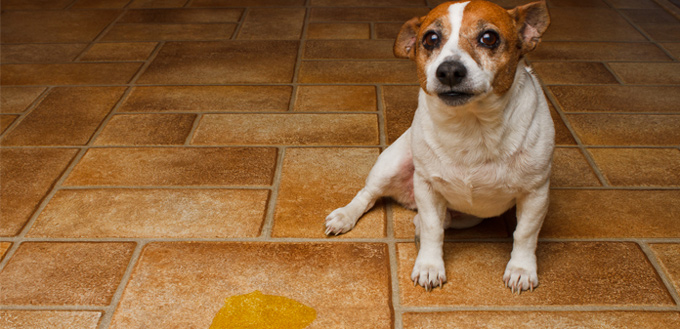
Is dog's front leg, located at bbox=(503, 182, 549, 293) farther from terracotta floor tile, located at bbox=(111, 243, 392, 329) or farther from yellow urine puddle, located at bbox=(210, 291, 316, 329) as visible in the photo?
yellow urine puddle, located at bbox=(210, 291, 316, 329)

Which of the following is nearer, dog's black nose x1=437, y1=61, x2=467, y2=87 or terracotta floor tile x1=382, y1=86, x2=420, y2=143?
dog's black nose x1=437, y1=61, x2=467, y2=87

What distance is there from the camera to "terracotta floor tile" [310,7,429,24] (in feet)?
14.5

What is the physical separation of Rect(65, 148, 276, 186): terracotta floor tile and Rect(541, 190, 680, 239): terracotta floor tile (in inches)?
43.7

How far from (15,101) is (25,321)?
5.96ft

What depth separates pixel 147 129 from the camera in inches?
115

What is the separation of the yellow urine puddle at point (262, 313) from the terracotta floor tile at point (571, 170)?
1161 mm

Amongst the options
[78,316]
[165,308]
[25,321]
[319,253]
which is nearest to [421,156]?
[319,253]

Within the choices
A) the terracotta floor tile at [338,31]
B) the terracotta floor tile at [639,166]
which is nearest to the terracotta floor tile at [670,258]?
the terracotta floor tile at [639,166]

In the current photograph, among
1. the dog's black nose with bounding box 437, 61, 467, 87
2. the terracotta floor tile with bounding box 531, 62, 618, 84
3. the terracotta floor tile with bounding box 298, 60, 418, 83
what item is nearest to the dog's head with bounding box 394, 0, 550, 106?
the dog's black nose with bounding box 437, 61, 467, 87

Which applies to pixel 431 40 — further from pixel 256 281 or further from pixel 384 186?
pixel 256 281

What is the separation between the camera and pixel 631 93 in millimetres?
3205

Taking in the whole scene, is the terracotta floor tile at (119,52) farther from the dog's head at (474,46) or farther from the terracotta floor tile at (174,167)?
the dog's head at (474,46)

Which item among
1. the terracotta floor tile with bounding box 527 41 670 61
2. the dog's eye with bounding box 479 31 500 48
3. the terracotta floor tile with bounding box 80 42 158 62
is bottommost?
the terracotta floor tile with bounding box 527 41 670 61

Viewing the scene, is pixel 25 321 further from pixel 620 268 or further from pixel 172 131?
pixel 620 268
